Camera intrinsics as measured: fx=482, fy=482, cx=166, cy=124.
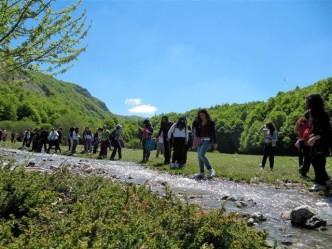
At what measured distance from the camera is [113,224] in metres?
5.48

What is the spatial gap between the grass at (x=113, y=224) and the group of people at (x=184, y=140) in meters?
8.34

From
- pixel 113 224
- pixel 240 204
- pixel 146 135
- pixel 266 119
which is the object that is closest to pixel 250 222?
pixel 240 204

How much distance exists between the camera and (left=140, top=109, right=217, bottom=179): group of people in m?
17.0

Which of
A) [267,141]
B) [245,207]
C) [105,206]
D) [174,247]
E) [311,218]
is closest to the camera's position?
[174,247]

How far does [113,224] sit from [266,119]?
4847 inches

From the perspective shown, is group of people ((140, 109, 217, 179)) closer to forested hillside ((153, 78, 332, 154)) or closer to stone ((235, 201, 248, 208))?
stone ((235, 201, 248, 208))

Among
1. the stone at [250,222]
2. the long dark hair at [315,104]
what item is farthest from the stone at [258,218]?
the long dark hair at [315,104]

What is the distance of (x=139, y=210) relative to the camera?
7.01 metres

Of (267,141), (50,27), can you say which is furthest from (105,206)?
(267,141)

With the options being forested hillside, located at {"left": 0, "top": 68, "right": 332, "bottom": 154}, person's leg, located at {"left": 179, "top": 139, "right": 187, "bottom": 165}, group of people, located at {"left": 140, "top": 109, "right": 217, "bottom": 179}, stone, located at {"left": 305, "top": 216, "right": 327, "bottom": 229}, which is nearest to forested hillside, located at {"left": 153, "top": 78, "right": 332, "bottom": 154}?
forested hillside, located at {"left": 0, "top": 68, "right": 332, "bottom": 154}

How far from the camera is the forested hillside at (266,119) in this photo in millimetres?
95250

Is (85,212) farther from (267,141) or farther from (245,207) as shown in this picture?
(267,141)

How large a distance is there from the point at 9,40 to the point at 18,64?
66cm

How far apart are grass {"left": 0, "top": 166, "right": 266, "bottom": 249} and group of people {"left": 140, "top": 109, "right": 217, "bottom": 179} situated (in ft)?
27.3
